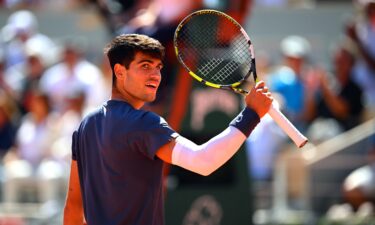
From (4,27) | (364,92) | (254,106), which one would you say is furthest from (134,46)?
(4,27)

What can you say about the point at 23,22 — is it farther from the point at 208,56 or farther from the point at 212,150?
the point at 212,150

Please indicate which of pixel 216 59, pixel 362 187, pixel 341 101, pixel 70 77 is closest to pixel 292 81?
pixel 341 101

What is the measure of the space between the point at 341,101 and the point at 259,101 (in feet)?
20.5

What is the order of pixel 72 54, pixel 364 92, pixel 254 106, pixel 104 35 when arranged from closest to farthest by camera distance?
pixel 254 106
pixel 364 92
pixel 72 54
pixel 104 35

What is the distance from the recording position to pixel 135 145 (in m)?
4.14

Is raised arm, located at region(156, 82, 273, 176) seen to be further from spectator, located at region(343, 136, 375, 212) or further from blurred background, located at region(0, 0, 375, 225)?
spectator, located at region(343, 136, 375, 212)

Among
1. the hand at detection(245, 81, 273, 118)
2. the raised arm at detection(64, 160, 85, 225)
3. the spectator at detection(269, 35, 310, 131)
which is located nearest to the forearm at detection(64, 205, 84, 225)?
the raised arm at detection(64, 160, 85, 225)

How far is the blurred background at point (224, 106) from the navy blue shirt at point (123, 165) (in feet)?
9.91

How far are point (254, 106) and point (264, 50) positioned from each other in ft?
26.2

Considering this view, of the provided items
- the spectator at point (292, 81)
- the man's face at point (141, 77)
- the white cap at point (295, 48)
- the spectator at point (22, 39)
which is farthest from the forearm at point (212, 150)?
the spectator at point (22, 39)

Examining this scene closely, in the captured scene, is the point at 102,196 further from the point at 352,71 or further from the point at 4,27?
the point at 4,27

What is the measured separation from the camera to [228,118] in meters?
8.20

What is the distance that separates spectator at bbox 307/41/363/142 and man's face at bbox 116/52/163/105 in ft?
20.2

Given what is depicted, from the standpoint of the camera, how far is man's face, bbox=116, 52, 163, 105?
14.0ft
